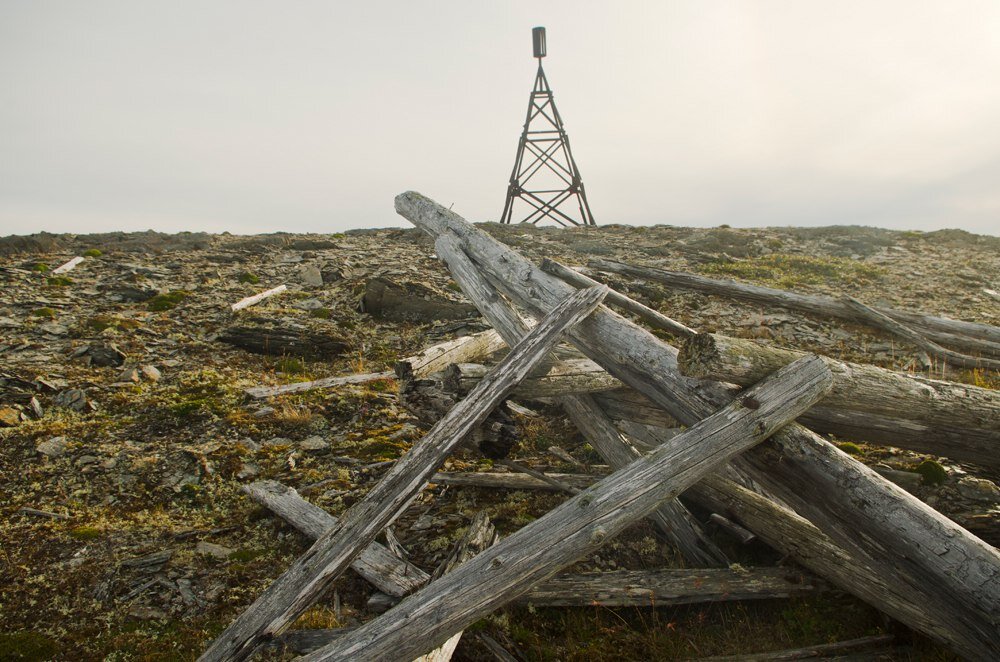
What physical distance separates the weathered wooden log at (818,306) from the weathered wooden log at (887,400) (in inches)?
258

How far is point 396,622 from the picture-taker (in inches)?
114

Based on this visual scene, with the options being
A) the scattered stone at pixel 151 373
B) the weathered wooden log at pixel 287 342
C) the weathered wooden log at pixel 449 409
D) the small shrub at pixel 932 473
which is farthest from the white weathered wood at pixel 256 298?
the small shrub at pixel 932 473

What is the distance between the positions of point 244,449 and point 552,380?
13.2ft

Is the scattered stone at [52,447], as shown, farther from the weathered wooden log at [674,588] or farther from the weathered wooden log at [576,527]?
the weathered wooden log at [674,588]

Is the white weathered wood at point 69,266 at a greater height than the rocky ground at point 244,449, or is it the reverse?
the white weathered wood at point 69,266

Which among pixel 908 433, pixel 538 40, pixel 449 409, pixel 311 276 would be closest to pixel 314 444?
pixel 449 409

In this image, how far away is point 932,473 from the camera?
5.05 meters

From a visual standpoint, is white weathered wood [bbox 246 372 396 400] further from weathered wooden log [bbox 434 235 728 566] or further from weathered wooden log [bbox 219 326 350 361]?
weathered wooden log [bbox 434 235 728 566]

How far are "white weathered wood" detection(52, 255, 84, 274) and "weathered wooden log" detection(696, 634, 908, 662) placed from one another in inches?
663

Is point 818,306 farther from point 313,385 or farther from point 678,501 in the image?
point 313,385

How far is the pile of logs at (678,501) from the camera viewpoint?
3.01m

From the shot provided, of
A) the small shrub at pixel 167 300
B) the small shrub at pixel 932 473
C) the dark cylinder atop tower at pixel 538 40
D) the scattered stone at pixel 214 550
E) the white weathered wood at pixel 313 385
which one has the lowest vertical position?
A: the scattered stone at pixel 214 550

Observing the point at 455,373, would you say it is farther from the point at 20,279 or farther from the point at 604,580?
→ the point at 20,279

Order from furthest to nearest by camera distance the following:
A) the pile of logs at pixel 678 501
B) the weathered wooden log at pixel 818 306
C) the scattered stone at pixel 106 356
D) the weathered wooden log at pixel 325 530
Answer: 1. the weathered wooden log at pixel 818 306
2. the scattered stone at pixel 106 356
3. the weathered wooden log at pixel 325 530
4. the pile of logs at pixel 678 501
